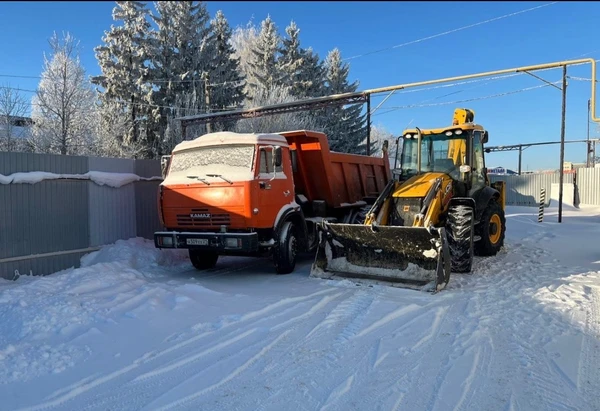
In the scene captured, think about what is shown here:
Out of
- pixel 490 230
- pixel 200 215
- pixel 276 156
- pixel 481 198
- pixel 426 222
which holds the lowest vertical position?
pixel 490 230

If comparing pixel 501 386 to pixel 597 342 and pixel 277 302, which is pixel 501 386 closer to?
pixel 597 342

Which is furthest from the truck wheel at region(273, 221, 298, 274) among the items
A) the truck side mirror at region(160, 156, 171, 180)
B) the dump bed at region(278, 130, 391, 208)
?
the truck side mirror at region(160, 156, 171, 180)

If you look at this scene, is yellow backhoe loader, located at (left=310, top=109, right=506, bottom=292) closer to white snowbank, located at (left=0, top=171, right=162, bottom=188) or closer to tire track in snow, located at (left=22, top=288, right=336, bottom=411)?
tire track in snow, located at (left=22, top=288, right=336, bottom=411)

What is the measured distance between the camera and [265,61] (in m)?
28.9

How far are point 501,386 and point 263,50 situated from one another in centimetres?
2845

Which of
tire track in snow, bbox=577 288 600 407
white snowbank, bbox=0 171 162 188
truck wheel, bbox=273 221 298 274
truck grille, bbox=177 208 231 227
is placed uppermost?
white snowbank, bbox=0 171 162 188

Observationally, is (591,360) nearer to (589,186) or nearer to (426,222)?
(426,222)

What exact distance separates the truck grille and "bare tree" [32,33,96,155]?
53.7 ft

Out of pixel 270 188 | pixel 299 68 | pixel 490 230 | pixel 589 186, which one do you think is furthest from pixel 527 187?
pixel 270 188

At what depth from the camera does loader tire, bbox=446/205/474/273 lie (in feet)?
26.7

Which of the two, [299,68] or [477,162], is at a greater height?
[299,68]

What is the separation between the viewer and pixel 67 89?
22.0 metres

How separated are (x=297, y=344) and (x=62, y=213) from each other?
22.1 ft

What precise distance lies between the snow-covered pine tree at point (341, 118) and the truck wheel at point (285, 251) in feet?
65.1
